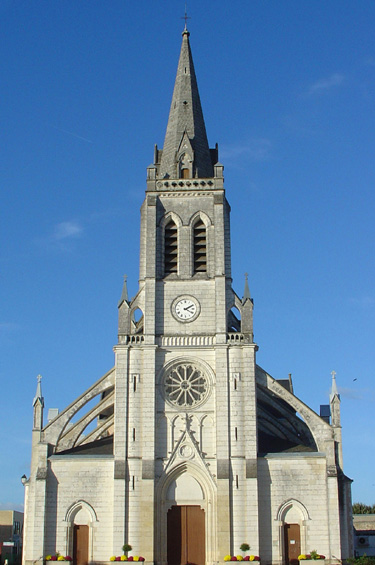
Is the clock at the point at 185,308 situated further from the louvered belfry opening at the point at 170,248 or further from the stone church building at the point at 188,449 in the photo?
the louvered belfry opening at the point at 170,248

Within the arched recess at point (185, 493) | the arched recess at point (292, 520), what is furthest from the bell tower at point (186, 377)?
the arched recess at point (292, 520)

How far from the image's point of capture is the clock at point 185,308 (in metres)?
39.3

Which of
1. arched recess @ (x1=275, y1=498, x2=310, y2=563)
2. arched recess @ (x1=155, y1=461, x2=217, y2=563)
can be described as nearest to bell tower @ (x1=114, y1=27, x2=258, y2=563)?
arched recess @ (x1=155, y1=461, x2=217, y2=563)

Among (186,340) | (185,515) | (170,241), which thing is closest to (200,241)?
(170,241)

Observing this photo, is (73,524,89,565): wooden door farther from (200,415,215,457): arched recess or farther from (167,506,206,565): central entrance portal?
(200,415,215,457): arched recess

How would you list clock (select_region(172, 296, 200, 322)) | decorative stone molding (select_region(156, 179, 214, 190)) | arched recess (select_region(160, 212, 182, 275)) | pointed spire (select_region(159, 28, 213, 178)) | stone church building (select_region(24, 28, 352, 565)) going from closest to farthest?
stone church building (select_region(24, 28, 352, 565))
clock (select_region(172, 296, 200, 322))
arched recess (select_region(160, 212, 182, 275))
decorative stone molding (select_region(156, 179, 214, 190))
pointed spire (select_region(159, 28, 213, 178))

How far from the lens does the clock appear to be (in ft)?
129

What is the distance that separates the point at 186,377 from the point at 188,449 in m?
3.68

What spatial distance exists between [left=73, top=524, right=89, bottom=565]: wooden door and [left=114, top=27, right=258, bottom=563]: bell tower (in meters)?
2.20

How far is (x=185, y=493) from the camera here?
3666 cm

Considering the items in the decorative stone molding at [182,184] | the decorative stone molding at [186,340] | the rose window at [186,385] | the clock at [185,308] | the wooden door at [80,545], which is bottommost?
the wooden door at [80,545]

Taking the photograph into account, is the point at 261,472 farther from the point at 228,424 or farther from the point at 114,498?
the point at 114,498

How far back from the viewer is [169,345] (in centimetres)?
3878

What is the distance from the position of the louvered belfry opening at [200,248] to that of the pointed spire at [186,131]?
323cm
